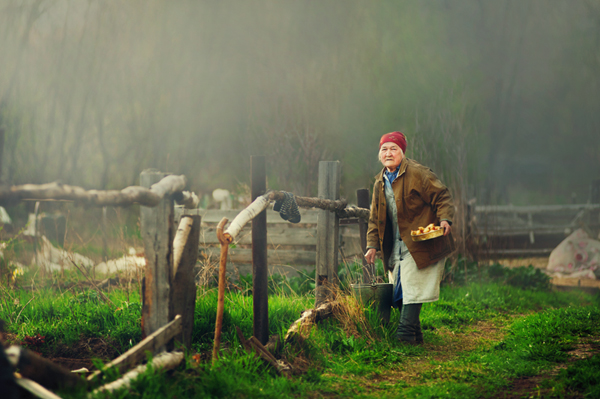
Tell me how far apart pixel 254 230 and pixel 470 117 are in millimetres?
6023

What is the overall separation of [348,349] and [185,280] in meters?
1.66

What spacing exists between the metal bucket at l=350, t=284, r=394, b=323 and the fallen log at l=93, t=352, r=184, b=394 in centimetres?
205

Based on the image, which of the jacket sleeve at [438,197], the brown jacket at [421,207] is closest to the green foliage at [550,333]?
the brown jacket at [421,207]

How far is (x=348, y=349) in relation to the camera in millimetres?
3799

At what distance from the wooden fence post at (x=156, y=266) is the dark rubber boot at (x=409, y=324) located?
7.42 ft

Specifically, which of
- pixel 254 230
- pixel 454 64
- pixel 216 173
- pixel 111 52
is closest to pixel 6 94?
pixel 111 52

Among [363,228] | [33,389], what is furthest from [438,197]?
[33,389]

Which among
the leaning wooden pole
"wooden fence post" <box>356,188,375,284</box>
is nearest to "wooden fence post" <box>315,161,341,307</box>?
"wooden fence post" <box>356,188,375,284</box>

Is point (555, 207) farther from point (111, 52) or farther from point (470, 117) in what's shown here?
point (111, 52)

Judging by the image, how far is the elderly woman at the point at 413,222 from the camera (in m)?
4.03

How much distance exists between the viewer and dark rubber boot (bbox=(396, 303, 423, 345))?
4098mm

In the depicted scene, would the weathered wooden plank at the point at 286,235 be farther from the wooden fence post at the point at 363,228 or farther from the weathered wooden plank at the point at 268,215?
the wooden fence post at the point at 363,228

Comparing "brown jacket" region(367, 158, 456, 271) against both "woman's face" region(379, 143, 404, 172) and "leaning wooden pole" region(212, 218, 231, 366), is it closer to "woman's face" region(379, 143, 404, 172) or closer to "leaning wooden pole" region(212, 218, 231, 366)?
"woman's face" region(379, 143, 404, 172)

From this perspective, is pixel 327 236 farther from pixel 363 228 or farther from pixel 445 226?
pixel 445 226
